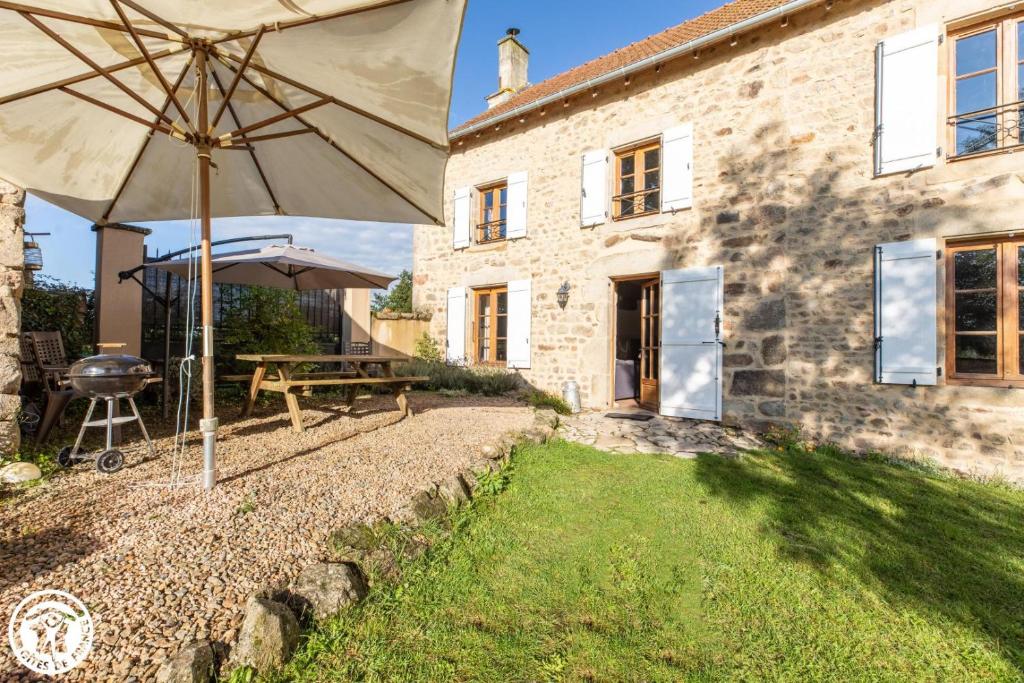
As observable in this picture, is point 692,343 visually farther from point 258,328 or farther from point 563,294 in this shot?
point 258,328

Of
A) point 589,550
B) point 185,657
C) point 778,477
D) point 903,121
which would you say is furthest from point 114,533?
point 903,121

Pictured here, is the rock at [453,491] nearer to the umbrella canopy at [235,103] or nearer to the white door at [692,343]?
the umbrella canopy at [235,103]

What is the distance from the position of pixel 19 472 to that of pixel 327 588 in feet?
6.91

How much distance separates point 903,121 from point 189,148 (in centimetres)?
668

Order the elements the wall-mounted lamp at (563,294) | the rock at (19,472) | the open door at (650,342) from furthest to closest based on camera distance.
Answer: the wall-mounted lamp at (563,294), the open door at (650,342), the rock at (19,472)

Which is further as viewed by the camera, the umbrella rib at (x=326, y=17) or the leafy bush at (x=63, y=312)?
the leafy bush at (x=63, y=312)

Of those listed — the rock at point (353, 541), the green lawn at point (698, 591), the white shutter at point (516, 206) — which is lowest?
the green lawn at point (698, 591)

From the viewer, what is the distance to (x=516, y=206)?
8.32 metres

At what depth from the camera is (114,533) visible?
218cm

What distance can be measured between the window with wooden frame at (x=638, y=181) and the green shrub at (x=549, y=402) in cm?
286

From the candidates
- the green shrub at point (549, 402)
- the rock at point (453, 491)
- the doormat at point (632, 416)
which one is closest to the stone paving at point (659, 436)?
the doormat at point (632, 416)

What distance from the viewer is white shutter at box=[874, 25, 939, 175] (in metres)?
4.81

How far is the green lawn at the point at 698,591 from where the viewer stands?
74.2 inches

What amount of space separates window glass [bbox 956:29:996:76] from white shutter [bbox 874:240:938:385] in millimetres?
1780
